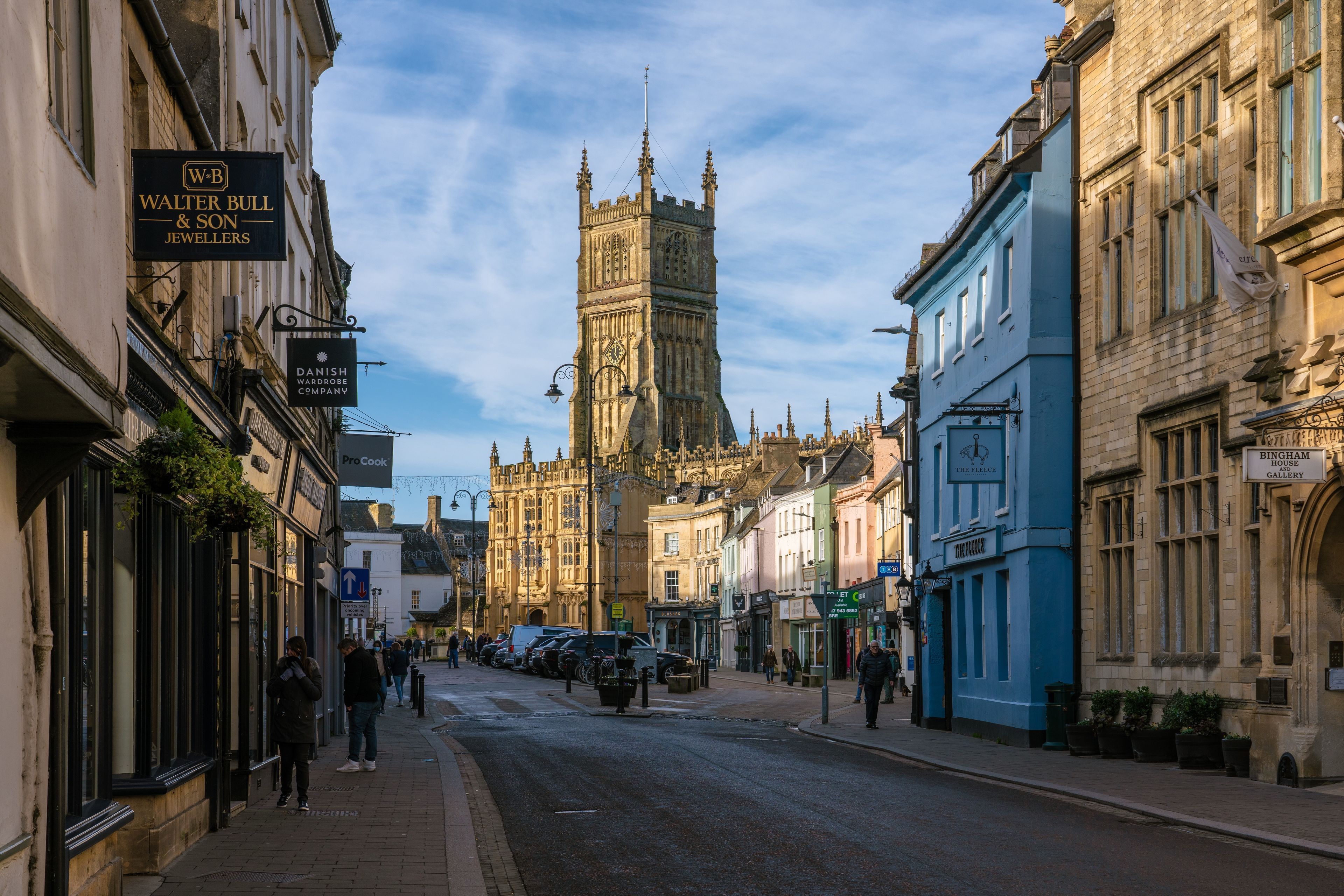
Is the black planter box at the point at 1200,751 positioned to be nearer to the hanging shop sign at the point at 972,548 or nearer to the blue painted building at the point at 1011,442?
the blue painted building at the point at 1011,442

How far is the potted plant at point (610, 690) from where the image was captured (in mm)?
36094

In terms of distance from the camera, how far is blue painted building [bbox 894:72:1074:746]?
24.2 metres

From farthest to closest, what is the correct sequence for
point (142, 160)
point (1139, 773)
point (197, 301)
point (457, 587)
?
point (457, 587) → point (1139, 773) → point (197, 301) → point (142, 160)

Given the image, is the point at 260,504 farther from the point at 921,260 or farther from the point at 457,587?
the point at 457,587

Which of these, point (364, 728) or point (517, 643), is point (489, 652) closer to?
point (517, 643)

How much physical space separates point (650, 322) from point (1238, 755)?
137563 millimetres

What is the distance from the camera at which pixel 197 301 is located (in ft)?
46.4

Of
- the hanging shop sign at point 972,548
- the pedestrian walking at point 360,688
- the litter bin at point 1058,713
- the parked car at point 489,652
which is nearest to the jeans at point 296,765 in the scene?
the pedestrian walking at point 360,688

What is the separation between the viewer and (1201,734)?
1850 cm

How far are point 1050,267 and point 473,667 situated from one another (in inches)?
2077

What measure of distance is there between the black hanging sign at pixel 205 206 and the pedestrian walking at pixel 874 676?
66.5 ft

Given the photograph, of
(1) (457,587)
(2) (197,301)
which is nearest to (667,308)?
(1) (457,587)

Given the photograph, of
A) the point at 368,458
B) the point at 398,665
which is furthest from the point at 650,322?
the point at 368,458

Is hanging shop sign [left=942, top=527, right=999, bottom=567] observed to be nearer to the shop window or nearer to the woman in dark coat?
the shop window
